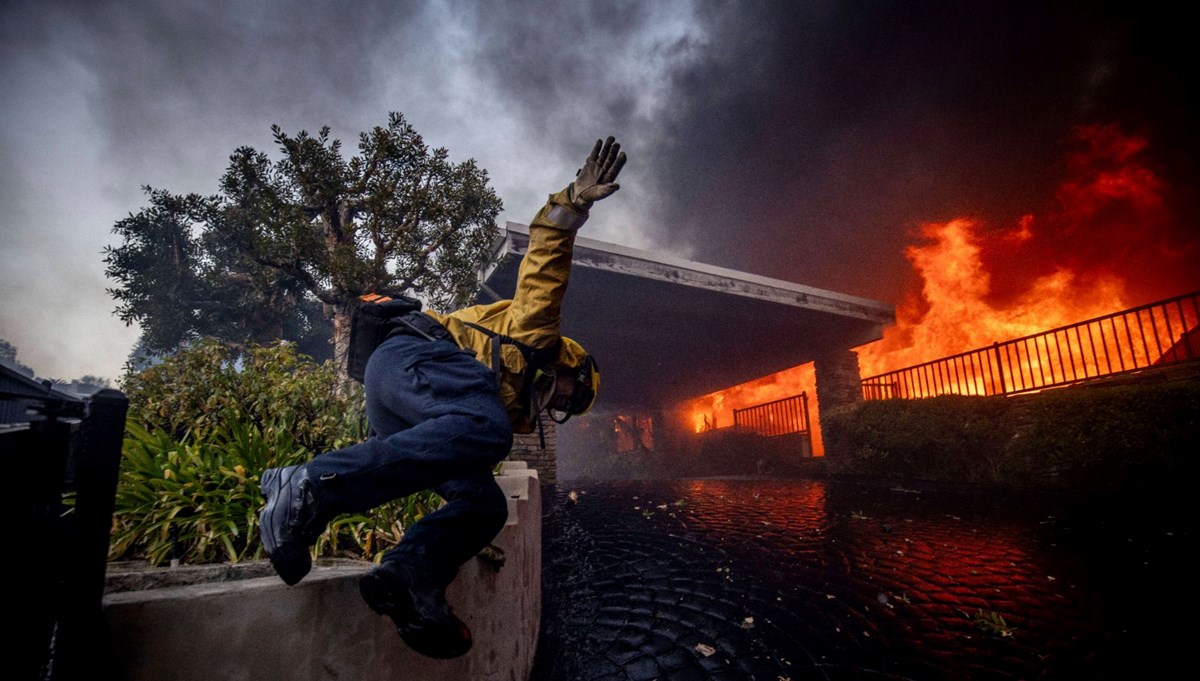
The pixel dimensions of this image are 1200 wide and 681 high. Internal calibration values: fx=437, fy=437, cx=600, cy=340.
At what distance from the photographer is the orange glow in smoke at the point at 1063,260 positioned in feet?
38.9

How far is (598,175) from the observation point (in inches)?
70.0

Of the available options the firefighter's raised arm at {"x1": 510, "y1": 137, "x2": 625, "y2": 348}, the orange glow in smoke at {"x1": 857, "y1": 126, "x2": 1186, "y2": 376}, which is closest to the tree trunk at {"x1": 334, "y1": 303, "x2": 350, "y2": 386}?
the firefighter's raised arm at {"x1": 510, "y1": 137, "x2": 625, "y2": 348}

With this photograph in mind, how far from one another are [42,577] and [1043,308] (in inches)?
749

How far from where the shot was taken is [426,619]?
1208mm

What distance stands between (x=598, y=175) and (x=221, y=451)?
249 centimetres

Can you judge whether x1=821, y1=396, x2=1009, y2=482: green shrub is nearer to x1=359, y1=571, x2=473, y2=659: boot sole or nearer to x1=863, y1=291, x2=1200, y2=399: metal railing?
x1=863, y1=291, x2=1200, y2=399: metal railing

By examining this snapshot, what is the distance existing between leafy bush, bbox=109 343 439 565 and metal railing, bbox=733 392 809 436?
12.1 metres

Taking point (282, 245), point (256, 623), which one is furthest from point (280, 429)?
point (282, 245)

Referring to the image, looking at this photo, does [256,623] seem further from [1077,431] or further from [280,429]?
[1077,431]

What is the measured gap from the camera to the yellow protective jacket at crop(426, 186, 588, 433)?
1.75m

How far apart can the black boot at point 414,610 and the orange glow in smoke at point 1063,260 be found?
11736 mm

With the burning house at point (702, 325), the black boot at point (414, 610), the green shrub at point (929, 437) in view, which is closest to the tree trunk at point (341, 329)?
the burning house at point (702, 325)

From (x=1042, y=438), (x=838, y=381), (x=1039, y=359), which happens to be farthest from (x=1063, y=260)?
(x=1042, y=438)

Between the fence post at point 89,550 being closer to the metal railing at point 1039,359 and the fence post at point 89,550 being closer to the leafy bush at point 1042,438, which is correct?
the leafy bush at point 1042,438
